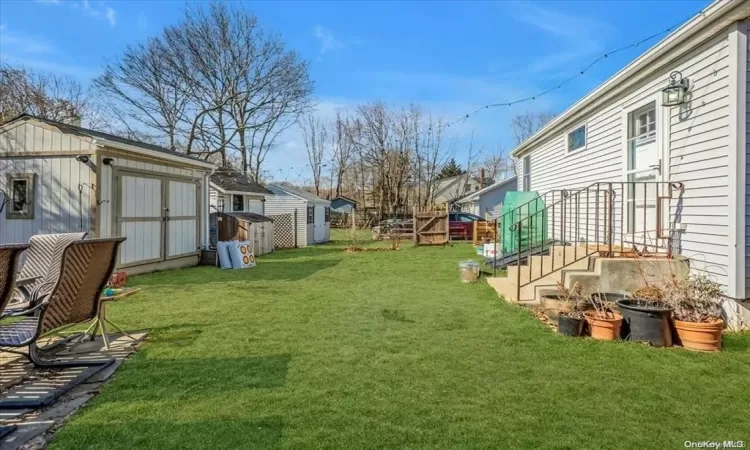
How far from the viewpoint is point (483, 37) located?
12992mm

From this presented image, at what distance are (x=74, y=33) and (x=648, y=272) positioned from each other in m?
21.3

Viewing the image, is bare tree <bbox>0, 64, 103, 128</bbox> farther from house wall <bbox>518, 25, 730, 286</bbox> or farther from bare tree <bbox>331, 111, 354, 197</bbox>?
bare tree <bbox>331, 111, 354, 197</bbox>

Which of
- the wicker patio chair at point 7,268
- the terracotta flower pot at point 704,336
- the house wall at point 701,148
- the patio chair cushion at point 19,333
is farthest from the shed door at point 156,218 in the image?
the house wall at point 701,148

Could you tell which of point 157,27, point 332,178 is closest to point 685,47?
point 157,27

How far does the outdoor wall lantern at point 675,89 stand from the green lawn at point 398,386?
9.79 ft

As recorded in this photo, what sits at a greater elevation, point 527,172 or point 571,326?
point 527,172

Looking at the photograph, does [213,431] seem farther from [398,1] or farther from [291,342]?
[398,1]

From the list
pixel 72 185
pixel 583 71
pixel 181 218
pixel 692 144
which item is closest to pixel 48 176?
pixel 72 185

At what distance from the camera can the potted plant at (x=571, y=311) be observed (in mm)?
4477

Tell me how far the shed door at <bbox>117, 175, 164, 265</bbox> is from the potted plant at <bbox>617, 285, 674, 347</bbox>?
28.9ft

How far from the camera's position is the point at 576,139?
29.9 ft

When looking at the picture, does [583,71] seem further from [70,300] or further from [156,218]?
[156,218]

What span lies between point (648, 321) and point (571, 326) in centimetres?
70

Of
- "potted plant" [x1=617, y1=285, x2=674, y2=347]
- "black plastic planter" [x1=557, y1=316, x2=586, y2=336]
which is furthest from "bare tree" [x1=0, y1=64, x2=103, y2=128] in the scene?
"potted plant" [x1=617, y1=285, x2=674, y2=347]
